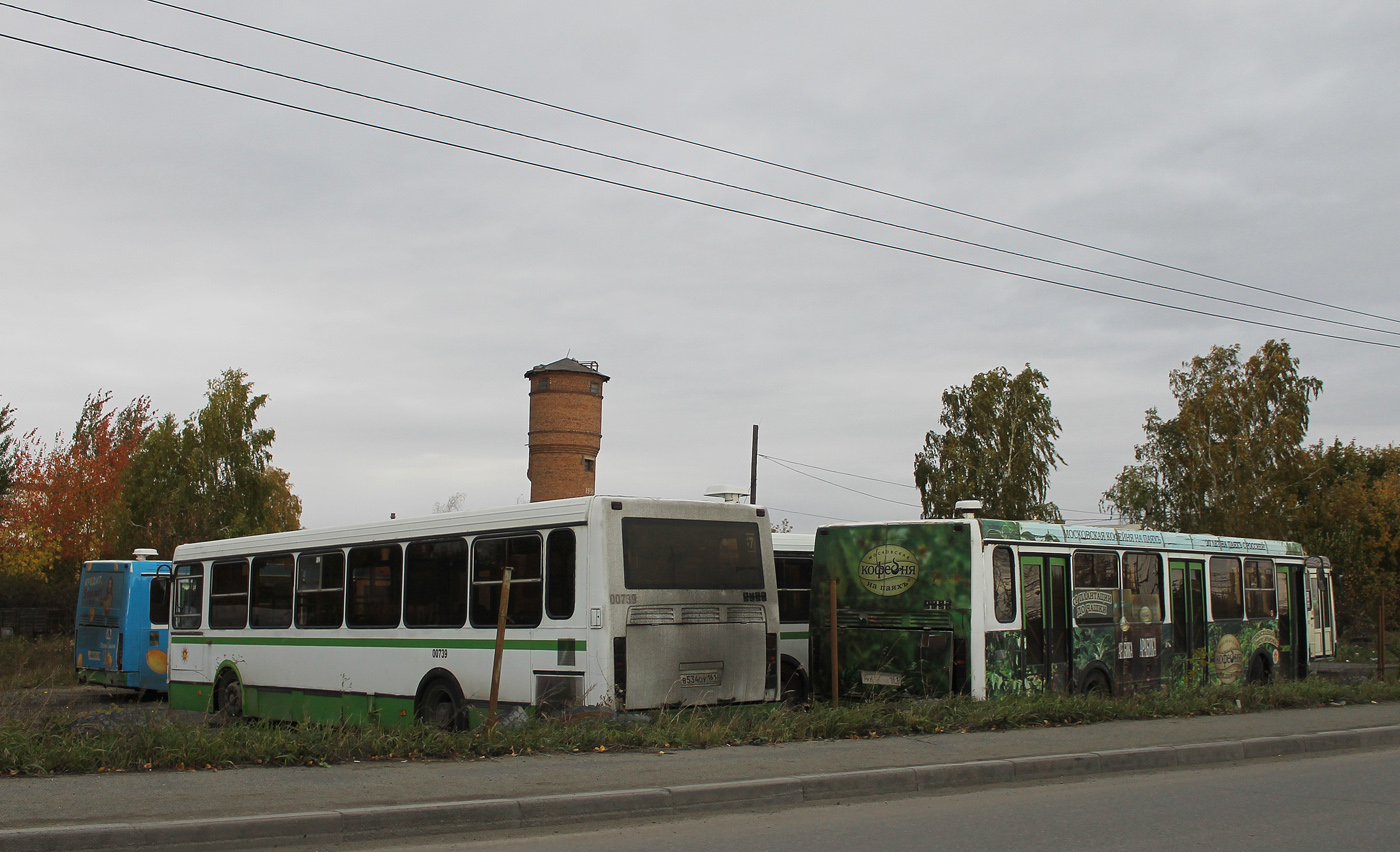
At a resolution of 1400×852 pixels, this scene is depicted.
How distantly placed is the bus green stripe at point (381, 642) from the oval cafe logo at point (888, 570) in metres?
5.16

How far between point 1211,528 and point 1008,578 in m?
32.8

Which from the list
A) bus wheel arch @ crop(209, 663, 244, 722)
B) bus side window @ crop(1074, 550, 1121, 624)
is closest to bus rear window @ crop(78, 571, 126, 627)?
bus wheel arch @ crop(209, 663, 244, 722)

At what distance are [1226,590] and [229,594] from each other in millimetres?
15565

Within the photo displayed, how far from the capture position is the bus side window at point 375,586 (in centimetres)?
1374

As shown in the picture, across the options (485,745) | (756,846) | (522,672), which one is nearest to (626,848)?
(756,846)

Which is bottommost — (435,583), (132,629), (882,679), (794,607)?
(882,679)

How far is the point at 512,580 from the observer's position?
39.7 feet

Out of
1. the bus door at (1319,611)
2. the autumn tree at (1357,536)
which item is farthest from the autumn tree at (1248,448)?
the bus door at (1319,611)

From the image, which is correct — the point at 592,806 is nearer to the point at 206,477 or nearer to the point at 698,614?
the point at 698,614

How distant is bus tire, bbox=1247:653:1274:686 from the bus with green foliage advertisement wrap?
441 millimetres

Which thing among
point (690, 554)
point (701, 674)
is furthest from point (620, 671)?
point (690, 554)

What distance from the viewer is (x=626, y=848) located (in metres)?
6.93

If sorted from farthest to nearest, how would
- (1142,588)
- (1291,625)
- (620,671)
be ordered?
1. (1291,625)
2. (1142,588)
3. (620,671)

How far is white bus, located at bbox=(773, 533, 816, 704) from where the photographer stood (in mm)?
16109
